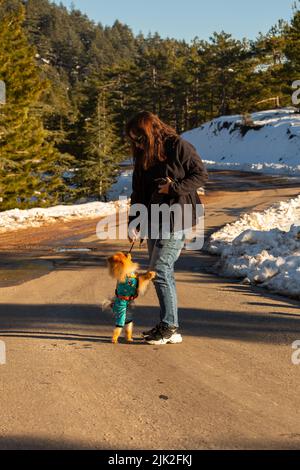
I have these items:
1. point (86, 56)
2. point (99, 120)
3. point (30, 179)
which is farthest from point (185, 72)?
point (86, 56)

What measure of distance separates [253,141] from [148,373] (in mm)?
45328

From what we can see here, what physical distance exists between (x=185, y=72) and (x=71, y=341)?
224ft

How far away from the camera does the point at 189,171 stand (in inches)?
194

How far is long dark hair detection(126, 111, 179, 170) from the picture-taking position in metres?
4.89

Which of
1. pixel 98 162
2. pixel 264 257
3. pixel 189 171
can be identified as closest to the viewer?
pixel 189 171

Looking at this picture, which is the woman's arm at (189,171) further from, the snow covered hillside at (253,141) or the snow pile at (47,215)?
the snow covered hillside at (253,141)

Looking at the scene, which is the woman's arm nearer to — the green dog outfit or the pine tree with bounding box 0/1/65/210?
the green dog outfit

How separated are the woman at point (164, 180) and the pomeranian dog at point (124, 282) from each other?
14 centimetres

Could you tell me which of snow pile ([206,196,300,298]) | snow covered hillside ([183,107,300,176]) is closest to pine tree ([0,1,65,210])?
snow covered hillside ([183,107,300,176])

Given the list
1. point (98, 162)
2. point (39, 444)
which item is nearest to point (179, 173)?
point (39, 444)

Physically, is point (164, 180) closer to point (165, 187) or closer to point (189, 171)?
point (165, 187)

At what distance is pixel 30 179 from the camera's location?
33.1 meters

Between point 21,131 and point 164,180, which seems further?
point 21,131

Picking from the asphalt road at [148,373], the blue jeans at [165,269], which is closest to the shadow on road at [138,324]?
the asphalt road at [148,373]
